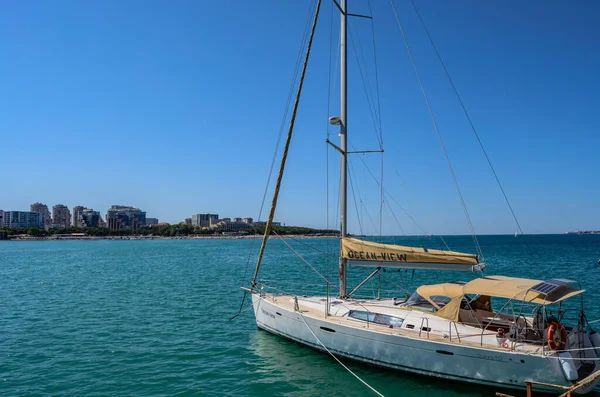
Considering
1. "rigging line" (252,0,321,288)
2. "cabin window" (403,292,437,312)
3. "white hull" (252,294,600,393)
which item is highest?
"rigging line" (252,0,321,288)

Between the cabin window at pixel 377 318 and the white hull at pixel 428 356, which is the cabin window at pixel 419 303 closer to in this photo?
the cabin window at pixel 377 318

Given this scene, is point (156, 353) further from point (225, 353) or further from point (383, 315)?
point (383, 315)

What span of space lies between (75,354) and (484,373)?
15.1 metres

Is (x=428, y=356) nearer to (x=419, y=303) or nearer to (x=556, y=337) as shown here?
(x=419, y=303)

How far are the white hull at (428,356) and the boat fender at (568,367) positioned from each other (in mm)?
121

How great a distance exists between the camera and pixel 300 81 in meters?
19.4

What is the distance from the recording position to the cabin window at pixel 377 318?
1480 centimetres

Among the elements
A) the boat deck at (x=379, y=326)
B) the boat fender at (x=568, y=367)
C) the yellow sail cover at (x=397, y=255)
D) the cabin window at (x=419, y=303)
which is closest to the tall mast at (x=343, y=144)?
the yellow sail cover at (x=397, y=255)

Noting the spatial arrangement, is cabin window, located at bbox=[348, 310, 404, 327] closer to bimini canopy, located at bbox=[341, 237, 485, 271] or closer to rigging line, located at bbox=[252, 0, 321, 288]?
bimini canopy, located at bbox=[341, 237, 485, 271]

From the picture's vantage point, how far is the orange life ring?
39.4 ft

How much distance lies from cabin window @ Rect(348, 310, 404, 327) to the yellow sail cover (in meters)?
2.11

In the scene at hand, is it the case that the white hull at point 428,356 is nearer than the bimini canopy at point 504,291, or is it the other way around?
the white hull at point 428,356

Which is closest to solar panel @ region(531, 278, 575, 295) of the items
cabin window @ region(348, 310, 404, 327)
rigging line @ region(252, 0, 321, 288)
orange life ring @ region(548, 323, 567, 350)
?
orange life ring @ region(548, 323, 567, 350)

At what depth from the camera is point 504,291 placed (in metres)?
13.5
